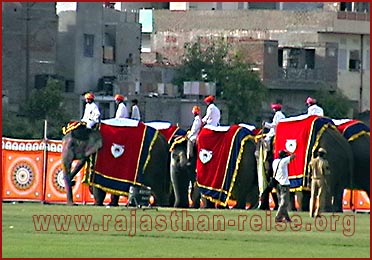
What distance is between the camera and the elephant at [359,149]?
35.8 metres

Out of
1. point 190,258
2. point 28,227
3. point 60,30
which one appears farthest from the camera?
point 60,30

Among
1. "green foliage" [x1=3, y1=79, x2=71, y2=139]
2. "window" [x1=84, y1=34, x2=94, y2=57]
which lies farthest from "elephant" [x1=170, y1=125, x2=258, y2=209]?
"window" [x1=84, y1=34, x2=94, y2=57]

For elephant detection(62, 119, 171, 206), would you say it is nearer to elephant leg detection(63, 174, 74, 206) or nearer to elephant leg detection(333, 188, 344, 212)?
elephant leg detection(63, 174, 74, 206)

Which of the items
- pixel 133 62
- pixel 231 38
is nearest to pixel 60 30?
pixel 133 62

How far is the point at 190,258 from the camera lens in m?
21.9

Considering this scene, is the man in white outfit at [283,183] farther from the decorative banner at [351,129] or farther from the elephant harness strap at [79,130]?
the elephant harness strap at [79,130]

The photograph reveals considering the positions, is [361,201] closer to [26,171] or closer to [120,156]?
[120,156]

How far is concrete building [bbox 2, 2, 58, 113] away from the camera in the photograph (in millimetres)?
73938

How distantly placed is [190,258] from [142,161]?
612 inches

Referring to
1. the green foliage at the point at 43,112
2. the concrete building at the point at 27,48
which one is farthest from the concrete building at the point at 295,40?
the green foliage at the point at 43,112

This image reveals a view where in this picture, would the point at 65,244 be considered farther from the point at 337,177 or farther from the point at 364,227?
the point at 337,177

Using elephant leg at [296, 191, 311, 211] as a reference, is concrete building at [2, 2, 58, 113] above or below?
above

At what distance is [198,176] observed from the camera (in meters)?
37.0

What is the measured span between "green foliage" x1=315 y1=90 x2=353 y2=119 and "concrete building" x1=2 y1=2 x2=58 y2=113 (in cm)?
1418
